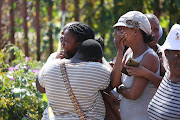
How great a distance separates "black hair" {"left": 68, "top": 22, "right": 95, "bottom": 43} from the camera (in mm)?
2678

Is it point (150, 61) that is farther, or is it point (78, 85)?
point (78, 85)

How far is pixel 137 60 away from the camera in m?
2.46

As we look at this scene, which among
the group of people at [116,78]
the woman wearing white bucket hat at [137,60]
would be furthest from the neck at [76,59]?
the woman wearing white bucket hat at [137,60]

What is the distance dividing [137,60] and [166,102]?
43 cm

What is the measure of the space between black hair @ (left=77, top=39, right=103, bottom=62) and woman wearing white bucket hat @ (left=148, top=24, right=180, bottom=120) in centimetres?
60

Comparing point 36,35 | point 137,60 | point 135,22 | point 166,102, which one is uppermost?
point 135,22

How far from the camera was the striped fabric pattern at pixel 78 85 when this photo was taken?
2.49 metres

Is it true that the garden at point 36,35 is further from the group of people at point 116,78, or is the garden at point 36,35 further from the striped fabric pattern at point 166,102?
the striped fabric pattern at point 166,102

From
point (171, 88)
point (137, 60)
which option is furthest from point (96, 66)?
point (171, 88)

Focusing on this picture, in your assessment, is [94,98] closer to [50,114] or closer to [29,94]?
[50,114]

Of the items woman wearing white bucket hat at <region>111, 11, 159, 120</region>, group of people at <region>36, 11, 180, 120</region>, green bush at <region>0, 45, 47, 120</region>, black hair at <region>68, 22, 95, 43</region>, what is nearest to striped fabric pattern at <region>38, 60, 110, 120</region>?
group of people at <region>36, 11, 180, 120</region>

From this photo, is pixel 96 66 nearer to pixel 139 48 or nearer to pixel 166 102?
pixel 139 48

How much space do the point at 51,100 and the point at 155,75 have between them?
90 cm

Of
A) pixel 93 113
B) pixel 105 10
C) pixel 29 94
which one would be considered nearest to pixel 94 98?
pixel 93 113
